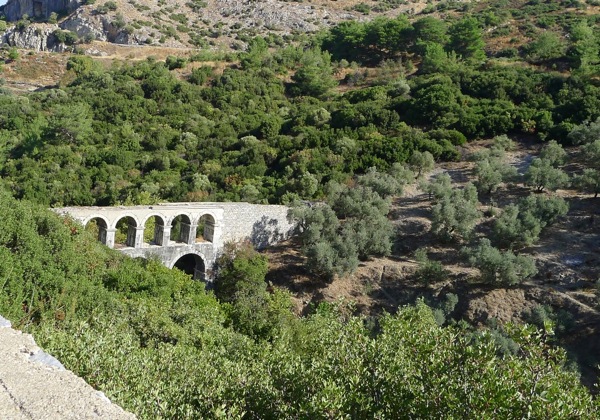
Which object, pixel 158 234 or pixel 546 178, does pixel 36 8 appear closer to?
pixel 158 234

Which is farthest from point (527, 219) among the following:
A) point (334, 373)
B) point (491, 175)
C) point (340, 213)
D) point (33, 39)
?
point (33, 39)

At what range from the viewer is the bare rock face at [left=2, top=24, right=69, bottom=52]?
221ft

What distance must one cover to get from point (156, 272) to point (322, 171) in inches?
574

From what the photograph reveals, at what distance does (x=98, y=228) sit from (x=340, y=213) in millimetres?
11076

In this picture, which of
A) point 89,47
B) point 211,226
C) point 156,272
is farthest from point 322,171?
point 89,47

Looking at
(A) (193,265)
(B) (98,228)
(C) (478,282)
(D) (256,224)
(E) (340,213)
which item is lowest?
(A) (193,265)

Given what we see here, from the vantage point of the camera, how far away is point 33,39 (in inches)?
2667

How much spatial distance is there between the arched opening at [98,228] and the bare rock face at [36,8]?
68.3 m

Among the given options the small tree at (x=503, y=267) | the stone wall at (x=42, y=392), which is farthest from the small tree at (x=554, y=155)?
the stone wall at (x=42, y=392)

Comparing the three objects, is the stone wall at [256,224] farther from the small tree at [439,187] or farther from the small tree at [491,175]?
the small tree at [491,175]

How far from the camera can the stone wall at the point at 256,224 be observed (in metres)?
23.5

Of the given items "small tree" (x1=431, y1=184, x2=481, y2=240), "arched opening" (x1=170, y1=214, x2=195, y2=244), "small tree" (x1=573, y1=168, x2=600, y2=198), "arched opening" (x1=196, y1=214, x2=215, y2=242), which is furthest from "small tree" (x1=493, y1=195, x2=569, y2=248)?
"arched opening" (x1=170, y1=214, x2=195, y2=244)

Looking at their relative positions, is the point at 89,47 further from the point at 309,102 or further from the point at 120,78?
the point at 309,102

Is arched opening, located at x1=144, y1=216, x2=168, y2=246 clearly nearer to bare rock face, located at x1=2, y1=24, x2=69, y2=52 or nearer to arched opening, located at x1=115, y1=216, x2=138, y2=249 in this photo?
arched opening, located at x1=115, y1=216, x2=138, y2=249
